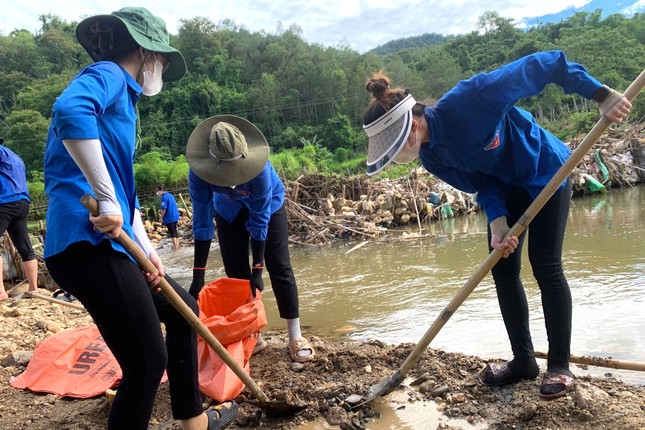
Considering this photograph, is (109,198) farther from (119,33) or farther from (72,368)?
(72,368)

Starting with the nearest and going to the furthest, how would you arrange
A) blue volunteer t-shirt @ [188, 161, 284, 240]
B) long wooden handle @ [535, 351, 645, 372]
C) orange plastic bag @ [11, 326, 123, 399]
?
long wooden handle @ [535, 351, 645, 372]
orange plastic bag @ [11, 326, 123, 399]
blue volunteer t-shirt @ [188, 161, 284, 240]

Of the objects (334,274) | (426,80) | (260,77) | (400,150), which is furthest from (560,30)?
(400,150)

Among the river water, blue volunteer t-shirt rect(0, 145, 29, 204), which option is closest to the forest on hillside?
the river water

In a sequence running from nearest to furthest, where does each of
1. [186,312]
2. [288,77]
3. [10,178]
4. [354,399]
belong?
[186,312]
[354,399]
[10,178]
[288,77]

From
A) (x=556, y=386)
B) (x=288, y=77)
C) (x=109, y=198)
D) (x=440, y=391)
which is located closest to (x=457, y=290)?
(x=440, y=391)

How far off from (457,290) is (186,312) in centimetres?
327

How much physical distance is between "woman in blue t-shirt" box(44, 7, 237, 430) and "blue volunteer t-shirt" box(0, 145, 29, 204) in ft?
10.3

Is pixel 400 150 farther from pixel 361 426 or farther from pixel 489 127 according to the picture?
pixel 361 426

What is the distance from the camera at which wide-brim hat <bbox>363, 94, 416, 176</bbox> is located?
1.95m

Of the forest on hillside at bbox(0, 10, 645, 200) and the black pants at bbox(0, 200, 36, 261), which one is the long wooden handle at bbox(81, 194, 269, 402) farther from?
the forest on hillside at bbox(0, 10, 645, 200)

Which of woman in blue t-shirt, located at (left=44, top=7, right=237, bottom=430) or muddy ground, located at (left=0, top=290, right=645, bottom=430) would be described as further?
muddy ground, located at (left=0, top=290, right=645, bottom=430)

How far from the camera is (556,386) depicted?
6.79 ft

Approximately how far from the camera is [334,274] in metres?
6.32

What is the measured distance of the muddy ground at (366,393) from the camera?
1.99 meters
